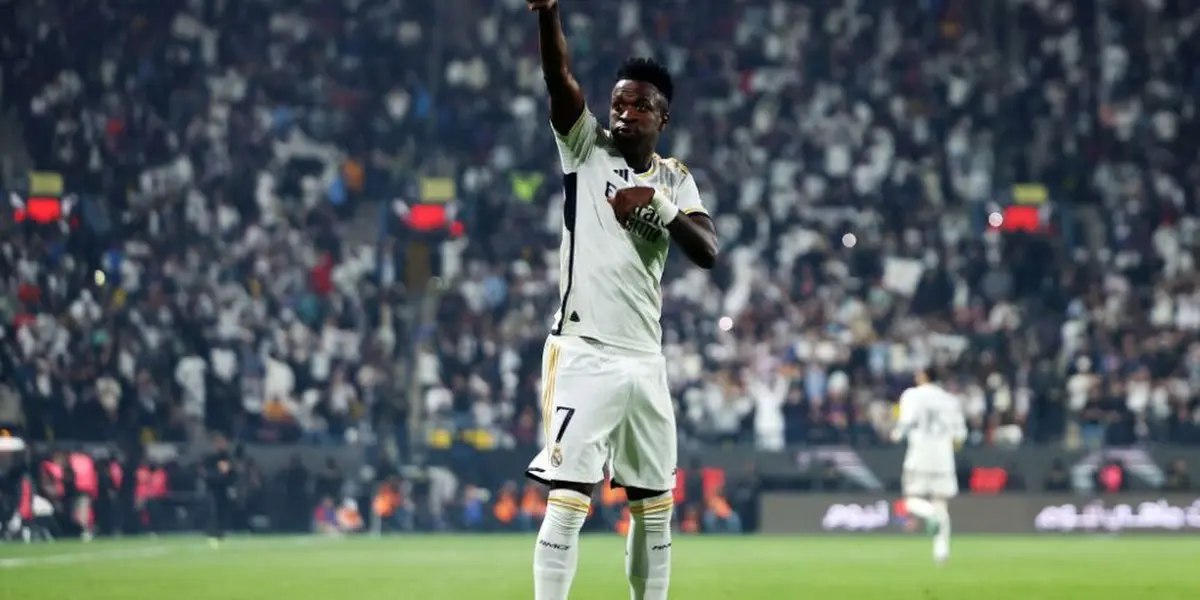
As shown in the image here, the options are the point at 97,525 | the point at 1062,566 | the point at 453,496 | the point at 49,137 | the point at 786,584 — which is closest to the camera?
the point at 786,584

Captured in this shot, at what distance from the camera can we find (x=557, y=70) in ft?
25.8

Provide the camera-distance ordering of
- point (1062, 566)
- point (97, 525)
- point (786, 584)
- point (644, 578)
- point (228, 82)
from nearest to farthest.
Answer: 1. point (644, 578)
2. point (786, 584)
3. point (1062, 566)
4. point (97, 525)
5. point (228, 82)

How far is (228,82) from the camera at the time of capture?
117 ft

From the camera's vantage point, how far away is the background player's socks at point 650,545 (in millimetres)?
8664

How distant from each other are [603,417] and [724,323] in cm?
2290

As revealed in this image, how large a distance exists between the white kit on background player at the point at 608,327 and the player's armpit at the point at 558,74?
9 cm

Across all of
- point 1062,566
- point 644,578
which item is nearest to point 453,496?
point 1062,566

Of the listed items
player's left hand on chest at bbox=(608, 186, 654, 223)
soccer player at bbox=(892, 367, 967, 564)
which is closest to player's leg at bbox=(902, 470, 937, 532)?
soccer player at bbox=(892, 367, 967, 564)

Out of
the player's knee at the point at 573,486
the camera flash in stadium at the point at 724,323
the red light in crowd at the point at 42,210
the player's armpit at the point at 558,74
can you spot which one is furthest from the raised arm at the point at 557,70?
the red light in crowd at the point at 42,210

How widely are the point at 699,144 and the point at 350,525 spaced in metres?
11.0

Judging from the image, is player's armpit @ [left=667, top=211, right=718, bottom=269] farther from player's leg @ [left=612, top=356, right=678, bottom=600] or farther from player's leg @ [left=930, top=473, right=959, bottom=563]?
player's leg @ [left=930, top=473, right=959, bottom=563]

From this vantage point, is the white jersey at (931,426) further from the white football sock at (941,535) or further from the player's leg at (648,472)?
the player's leg at (648,472)

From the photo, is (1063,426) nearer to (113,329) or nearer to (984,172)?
(984,172)

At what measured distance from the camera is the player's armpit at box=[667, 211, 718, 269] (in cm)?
822
